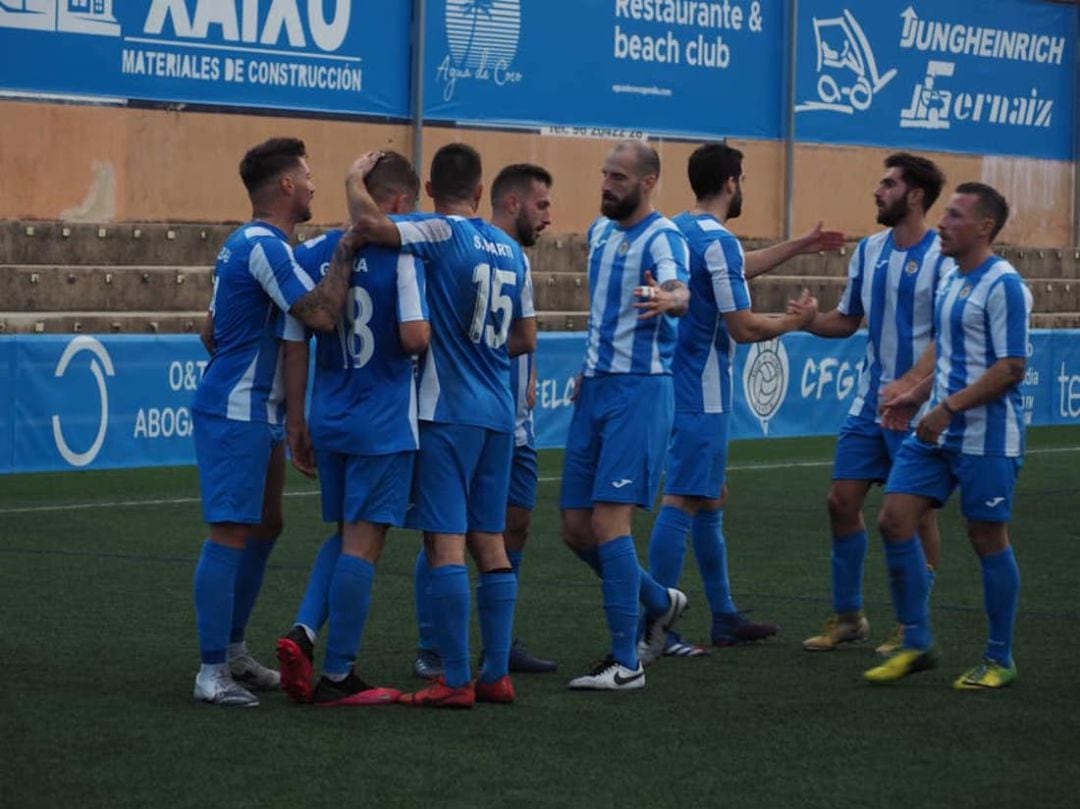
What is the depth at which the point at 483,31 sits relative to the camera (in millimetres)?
22594

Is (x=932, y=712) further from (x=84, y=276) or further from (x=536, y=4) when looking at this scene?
(x=536, y=4)

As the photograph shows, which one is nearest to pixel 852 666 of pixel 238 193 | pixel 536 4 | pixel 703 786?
pixel 703 786

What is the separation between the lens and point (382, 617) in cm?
934

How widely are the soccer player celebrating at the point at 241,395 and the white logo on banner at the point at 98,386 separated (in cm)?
749

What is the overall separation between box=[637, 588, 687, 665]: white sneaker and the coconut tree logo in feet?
48.2

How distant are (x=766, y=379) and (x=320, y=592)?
11.6 meters

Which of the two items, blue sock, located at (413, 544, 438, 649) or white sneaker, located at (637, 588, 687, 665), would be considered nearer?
blue sock, located at (413, 544, 438, 649)

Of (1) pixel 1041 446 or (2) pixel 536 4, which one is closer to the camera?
(1) pixel 1041 446

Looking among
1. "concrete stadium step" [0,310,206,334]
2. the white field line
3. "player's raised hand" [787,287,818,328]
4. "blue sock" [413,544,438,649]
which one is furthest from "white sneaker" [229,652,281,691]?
"concrete stadium step" [0,310,206,334]

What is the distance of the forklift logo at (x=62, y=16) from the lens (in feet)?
61.6

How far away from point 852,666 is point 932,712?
104 cm

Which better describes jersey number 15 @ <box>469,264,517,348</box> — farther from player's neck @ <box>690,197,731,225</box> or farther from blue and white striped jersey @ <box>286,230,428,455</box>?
player's neck @ <box>690,197,731,225</box>

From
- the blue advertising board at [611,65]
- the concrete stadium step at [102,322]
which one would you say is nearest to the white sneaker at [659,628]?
the concrete stadium step at [102,322]

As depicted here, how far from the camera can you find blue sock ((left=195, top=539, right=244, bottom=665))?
7191mm
